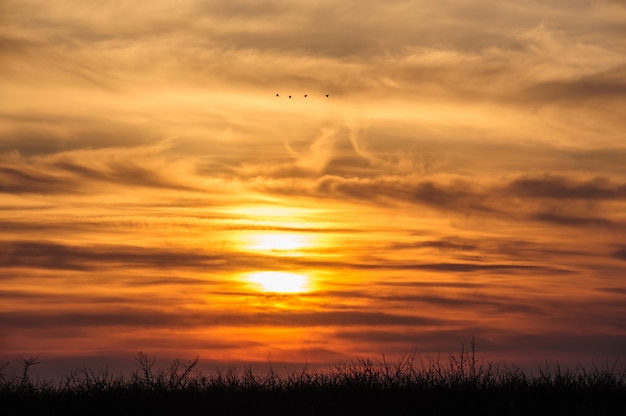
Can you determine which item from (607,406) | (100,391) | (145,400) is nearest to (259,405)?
(145,400)

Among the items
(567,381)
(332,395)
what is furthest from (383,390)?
(567,381)

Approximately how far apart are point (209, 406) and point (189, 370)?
93.0 inches

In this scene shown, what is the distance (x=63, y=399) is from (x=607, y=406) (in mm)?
10897

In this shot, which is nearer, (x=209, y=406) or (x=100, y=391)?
(x=209, y=406)

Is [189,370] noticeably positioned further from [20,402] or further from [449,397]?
[449,397]

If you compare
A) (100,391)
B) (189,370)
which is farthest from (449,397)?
(100,391)

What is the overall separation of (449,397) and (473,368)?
221cm

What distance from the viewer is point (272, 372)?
2038 cm

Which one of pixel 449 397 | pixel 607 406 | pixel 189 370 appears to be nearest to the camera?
pixel 607 406

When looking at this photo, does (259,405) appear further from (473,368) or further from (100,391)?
(473,368)

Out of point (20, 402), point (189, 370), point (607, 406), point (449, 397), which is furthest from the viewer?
point (189, 370)

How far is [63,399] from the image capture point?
18.3 metres

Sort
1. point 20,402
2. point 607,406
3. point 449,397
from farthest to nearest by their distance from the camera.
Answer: point 20,402 < point 449,397 < point 607,406

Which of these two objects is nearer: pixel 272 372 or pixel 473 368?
pixel 473 368
